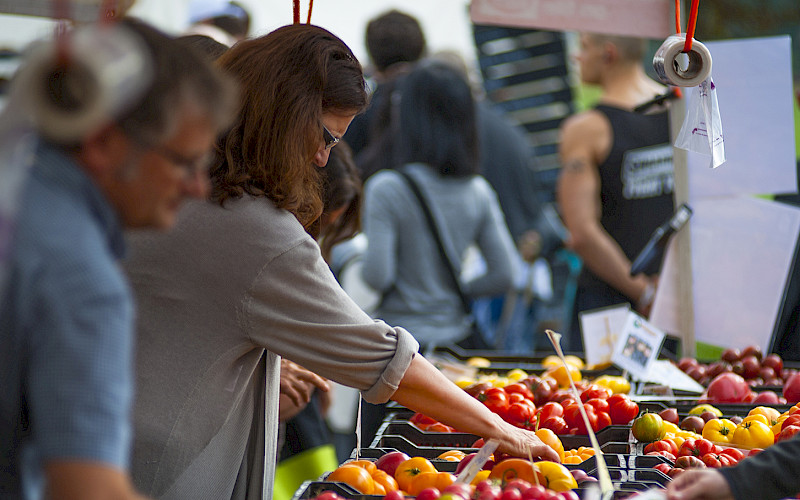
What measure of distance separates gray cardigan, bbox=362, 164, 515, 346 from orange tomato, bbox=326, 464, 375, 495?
2.20 metres

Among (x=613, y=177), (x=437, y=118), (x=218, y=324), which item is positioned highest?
(x=437, y=118)

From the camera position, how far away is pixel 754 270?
3.40 m

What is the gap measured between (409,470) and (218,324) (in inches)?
21.1

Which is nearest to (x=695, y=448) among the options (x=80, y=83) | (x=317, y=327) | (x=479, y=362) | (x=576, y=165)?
(x=317, y=327)

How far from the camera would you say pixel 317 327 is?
1874mm

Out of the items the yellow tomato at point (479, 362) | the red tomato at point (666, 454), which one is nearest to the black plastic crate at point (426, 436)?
the red tomato at point (666, 454)

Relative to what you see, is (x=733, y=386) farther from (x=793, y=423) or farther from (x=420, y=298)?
(x=420, y=298)

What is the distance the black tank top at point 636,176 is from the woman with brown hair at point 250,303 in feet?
8.54

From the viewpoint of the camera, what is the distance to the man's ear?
1074mm

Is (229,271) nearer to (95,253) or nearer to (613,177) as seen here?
(95,253)

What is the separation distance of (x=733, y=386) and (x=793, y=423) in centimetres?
51

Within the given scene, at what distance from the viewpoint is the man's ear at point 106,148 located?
1074 millimetres

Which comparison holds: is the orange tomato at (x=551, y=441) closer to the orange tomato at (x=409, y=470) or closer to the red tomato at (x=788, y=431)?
the orange tomato at (x=409, y=470)

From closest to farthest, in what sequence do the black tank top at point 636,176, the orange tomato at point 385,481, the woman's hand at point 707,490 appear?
the woman's hand at point 707,490
the orange tomato at point 385,481
the black tank top at point 636,176
